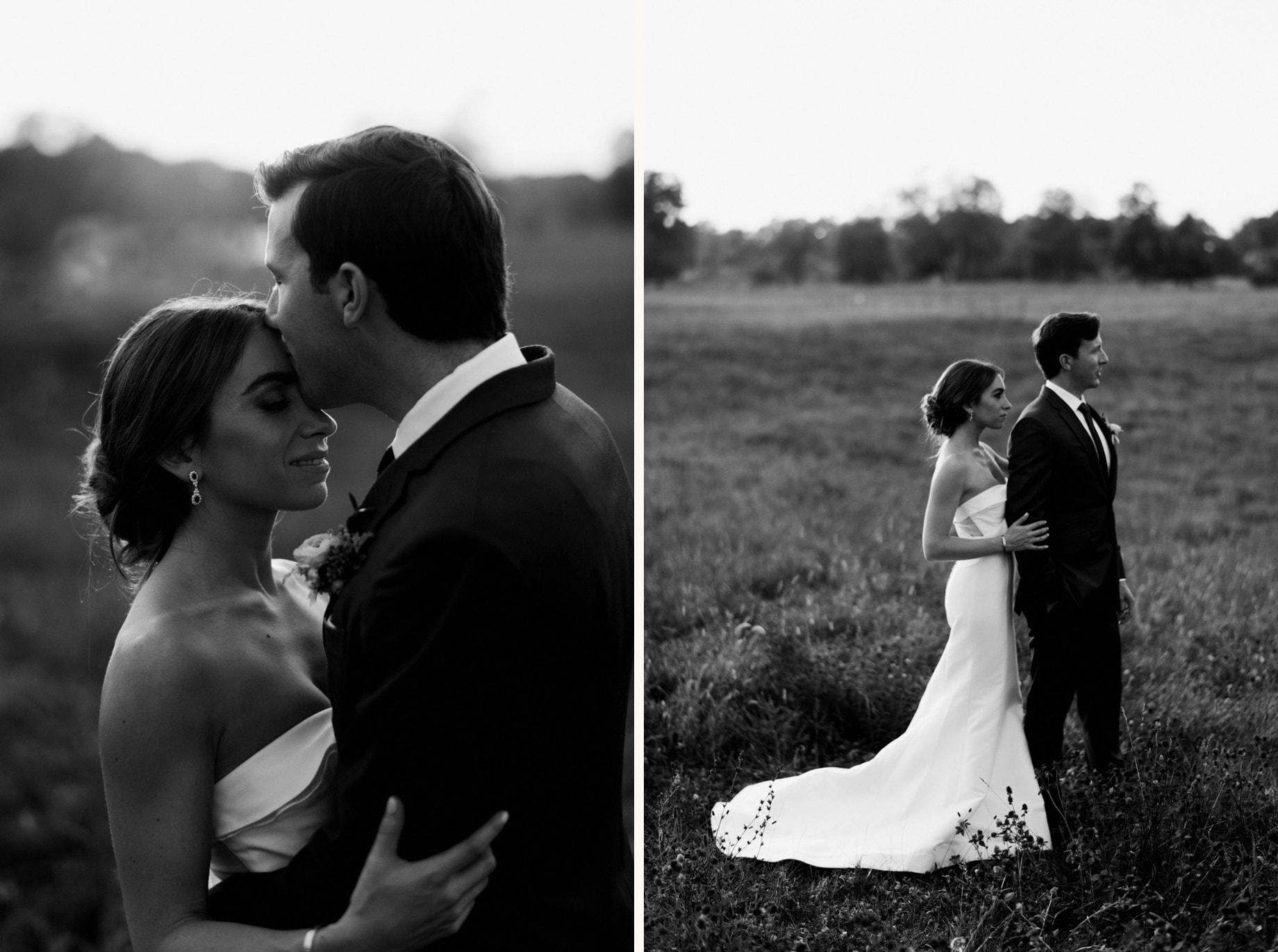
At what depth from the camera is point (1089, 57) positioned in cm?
362

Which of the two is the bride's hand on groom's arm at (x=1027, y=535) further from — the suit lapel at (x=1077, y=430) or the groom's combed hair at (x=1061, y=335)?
the groom's combed hair at (x=1061, y=335)

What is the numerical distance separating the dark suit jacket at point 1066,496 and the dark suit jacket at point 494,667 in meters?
1.39

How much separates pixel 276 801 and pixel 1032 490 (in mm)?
2007

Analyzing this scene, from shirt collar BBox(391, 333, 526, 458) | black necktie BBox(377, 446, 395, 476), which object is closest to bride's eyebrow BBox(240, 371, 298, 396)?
black necktie BBox(377, 446, 395, 476)

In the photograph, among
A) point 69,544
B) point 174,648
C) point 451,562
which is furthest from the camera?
point 69,544

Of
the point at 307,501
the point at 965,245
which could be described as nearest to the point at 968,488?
the point at 965,245

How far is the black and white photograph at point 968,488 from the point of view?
3.11m

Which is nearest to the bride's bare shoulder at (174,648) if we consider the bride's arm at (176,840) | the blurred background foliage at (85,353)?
the bride's arm at (176,840)

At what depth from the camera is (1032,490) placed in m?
3.10

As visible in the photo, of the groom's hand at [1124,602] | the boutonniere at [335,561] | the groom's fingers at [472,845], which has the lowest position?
the groom's fingers at [472,845]

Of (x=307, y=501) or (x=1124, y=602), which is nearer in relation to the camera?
(x=307, y=501)

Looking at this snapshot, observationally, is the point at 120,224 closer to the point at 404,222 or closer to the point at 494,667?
the point at 404,222

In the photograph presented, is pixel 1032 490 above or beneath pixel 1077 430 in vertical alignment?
beneath

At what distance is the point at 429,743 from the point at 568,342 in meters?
3.30
